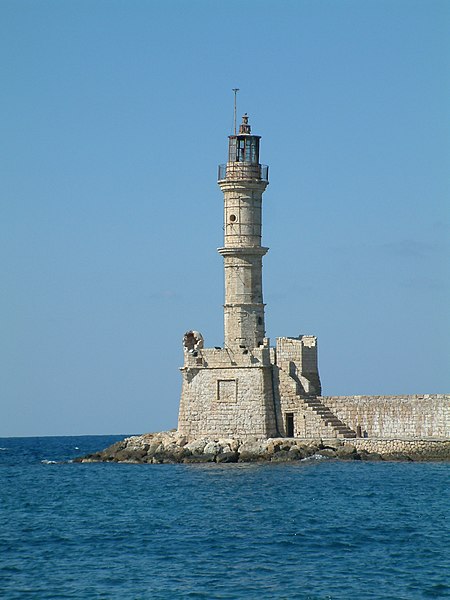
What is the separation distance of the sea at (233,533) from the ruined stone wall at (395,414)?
67.8 inches

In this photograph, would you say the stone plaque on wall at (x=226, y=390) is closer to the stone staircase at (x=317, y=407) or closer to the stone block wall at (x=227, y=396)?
the stone block wall at (x=227, y=396)

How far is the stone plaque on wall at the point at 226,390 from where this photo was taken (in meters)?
44.9

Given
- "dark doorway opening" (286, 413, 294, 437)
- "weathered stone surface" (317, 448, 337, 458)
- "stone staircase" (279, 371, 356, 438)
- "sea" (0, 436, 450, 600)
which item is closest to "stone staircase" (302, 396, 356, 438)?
"stone staircase" (279, 371, 356, 438)

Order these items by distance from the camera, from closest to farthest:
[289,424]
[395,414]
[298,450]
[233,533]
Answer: [233,533]
[298,450]
[395,414]
[289,424]

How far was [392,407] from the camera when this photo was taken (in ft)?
144

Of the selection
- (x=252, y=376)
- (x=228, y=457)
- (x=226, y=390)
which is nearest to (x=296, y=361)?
(x=252, y=376)

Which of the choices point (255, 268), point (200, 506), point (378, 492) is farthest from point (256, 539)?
point (255, 268)

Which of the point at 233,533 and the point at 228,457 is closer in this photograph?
the point at 233,533

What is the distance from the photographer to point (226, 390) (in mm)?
45000

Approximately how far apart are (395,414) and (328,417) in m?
2.27

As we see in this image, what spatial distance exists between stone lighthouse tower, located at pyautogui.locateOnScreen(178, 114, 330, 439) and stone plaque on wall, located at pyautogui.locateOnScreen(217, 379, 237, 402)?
1.3 inches

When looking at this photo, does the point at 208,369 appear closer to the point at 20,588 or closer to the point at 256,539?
the point at 256,539

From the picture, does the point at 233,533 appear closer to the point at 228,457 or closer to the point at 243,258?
the point at 228,457

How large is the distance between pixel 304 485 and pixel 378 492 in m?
2.52
